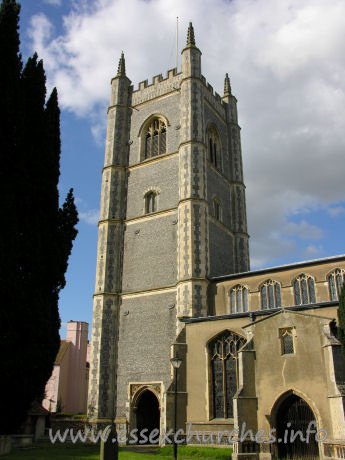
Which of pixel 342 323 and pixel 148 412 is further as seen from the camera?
pixel 148 412

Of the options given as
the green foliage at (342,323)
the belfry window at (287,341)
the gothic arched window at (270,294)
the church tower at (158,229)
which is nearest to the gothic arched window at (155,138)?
the church tower at (158,229)

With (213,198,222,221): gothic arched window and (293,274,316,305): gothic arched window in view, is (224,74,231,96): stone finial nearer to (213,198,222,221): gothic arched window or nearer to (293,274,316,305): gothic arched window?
(213,198,222,221): gothic arched window

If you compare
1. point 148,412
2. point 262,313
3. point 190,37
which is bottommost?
point 148,412

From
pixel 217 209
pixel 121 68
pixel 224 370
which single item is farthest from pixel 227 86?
pixel 224 370

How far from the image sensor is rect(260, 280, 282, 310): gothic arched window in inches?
901

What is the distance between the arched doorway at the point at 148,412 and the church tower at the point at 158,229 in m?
0.06

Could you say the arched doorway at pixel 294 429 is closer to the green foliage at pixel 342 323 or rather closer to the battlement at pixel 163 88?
the green foliage at pixel 342 323

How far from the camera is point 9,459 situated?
42.5 ft

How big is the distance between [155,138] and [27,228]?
687 inches

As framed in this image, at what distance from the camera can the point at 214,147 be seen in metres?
31.5

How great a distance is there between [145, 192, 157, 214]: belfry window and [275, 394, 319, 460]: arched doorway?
15088mm

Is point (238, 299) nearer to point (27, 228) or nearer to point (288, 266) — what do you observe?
point (288, 266)

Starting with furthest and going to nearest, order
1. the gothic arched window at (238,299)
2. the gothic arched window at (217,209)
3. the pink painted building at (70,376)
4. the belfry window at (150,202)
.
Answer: the pink painted building at (70,376), the gothic arched window at (217,209), the belfry window at (150,202), the gothic arched window at (238,299)

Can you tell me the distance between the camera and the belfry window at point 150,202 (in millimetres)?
28031
